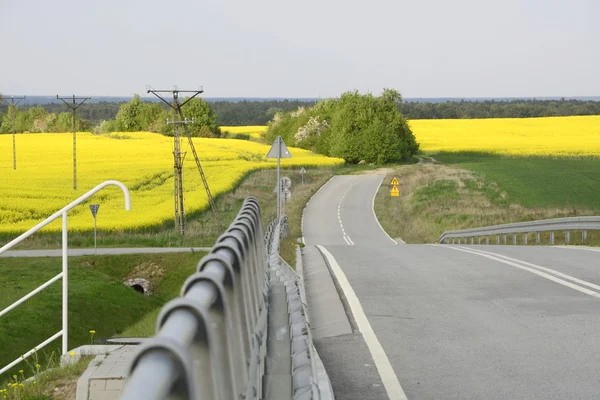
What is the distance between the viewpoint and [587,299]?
11031mm

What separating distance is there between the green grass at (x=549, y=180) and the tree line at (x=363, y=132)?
20333mm

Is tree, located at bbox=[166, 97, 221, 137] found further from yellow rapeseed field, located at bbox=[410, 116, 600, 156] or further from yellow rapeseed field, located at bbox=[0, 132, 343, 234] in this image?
yellow rapeseed field, located at bbox=[0, 132, 343, 234]

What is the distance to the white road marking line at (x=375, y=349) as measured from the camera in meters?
7.02

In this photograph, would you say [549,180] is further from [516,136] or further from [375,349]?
[516,136]

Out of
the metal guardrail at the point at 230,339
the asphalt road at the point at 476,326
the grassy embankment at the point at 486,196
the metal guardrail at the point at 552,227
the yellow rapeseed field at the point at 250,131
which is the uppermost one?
the metal guardrail at the point at 230,339

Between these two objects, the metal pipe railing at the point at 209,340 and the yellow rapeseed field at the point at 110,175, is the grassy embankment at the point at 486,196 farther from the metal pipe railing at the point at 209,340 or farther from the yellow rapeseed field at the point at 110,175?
the metal pipe railing at the point at 209,340

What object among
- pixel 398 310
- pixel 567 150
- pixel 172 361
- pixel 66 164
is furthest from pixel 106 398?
pixel 567 150

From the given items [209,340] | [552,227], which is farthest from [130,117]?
[209,340]

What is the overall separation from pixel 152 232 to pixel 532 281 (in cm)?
3288

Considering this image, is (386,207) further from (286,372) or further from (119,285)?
(286,372)

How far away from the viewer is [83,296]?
2367cm

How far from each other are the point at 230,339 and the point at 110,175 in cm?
6542

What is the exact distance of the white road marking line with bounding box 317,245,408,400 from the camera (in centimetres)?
702

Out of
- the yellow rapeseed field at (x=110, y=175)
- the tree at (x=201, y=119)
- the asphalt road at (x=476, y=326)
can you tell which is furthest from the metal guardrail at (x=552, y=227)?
the tree at (x=201, y=119)
